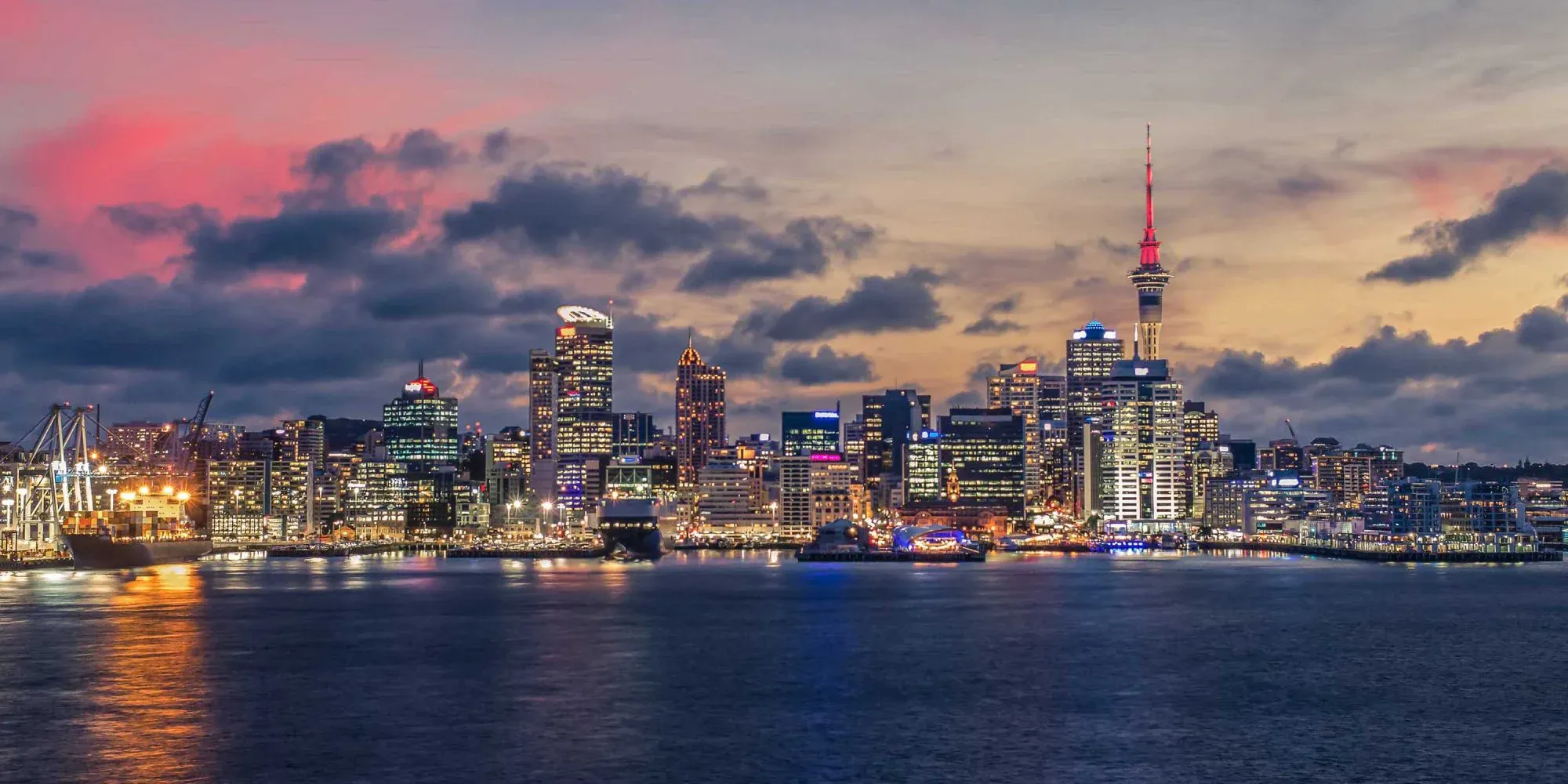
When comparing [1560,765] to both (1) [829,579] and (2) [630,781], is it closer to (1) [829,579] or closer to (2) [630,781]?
(2) [630,781]

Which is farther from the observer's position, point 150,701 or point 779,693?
point 779,693

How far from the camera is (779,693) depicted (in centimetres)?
7712

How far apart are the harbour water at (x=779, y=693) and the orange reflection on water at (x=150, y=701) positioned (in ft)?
0.83

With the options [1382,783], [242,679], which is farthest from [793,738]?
[242,679]

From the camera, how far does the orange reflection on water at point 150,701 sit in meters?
57.5

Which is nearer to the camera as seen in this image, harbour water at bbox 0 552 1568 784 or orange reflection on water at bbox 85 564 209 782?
orange reflection on water at bbox 85 564 209 782

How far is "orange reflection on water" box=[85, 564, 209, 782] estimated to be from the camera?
2263 inches

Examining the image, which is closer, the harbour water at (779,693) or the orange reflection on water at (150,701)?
the orange reflection on water at (150,701)

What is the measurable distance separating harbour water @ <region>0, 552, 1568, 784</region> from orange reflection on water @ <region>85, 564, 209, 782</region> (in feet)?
0.83

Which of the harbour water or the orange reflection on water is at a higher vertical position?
the orange reflection on water

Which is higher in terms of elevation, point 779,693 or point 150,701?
point 150,701

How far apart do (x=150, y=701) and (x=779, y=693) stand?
90.7 feet

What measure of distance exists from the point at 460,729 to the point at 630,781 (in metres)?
13.1

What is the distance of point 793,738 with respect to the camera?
6350 cm
